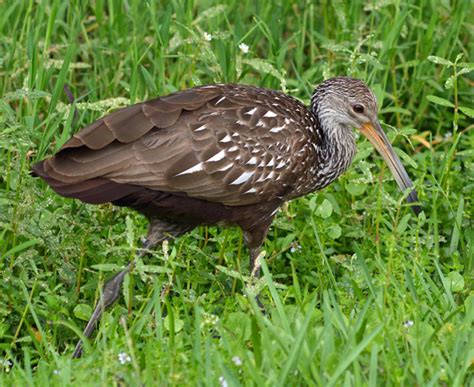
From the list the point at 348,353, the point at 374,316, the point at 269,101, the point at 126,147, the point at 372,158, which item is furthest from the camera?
the point at 372,158

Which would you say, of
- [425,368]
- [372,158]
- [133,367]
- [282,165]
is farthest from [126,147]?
[372,158]

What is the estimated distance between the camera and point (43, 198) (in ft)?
19.4

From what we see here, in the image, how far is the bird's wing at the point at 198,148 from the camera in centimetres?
533

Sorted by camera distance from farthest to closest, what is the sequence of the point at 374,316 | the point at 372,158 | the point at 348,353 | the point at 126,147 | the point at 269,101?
the point at 372,158
the point at 269,101
the point at 126,147
the point at 374,316
the point at 348,353

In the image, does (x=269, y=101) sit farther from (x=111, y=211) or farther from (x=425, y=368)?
(x=425, y=368)

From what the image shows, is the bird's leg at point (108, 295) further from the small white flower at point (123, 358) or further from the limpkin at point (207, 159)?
the small white flower at point (123, 358)

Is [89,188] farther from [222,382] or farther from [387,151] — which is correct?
[387,151]

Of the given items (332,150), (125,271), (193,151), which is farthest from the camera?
(332,150)

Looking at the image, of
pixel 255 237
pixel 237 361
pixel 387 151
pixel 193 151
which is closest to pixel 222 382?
pixel 237 361

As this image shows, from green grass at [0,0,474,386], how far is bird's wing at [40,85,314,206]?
31 cm

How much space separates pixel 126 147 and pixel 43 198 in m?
0.74

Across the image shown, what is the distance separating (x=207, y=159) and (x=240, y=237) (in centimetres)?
85

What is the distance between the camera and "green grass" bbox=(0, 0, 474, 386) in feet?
14.4

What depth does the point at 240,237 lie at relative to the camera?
625 cm
